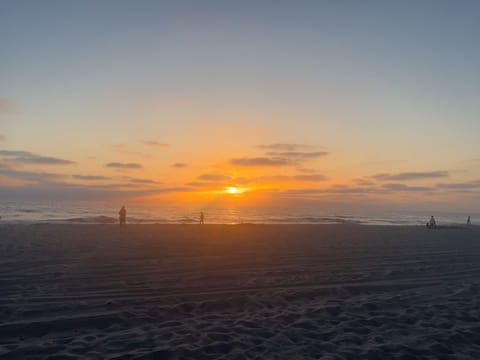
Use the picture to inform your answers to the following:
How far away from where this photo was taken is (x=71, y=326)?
254 inches

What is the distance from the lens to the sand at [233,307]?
567 cm

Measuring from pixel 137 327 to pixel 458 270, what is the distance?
10896 millimetres

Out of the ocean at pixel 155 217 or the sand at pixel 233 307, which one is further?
the ocean at pixel 155 217

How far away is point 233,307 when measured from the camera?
25.4 ft

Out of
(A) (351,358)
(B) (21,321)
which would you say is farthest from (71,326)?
(A) (351,358)

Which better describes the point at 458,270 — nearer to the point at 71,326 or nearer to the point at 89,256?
the point at 71,326

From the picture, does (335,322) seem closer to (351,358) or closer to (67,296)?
(351,358)

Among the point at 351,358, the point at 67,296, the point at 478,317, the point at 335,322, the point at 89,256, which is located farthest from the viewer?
the point at 89,256

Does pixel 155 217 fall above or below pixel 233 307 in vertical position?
above

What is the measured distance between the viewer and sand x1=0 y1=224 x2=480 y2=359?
5672mm

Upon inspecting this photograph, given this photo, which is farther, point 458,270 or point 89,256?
point 89,256

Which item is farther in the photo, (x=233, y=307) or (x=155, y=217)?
(x=155, y=217)

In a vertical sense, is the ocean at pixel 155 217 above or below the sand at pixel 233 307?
above

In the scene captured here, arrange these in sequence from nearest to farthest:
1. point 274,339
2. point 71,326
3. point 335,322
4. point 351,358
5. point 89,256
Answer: point 351,358 → point 274,339 → point 71,326 → point 335,322 → point 89,256
